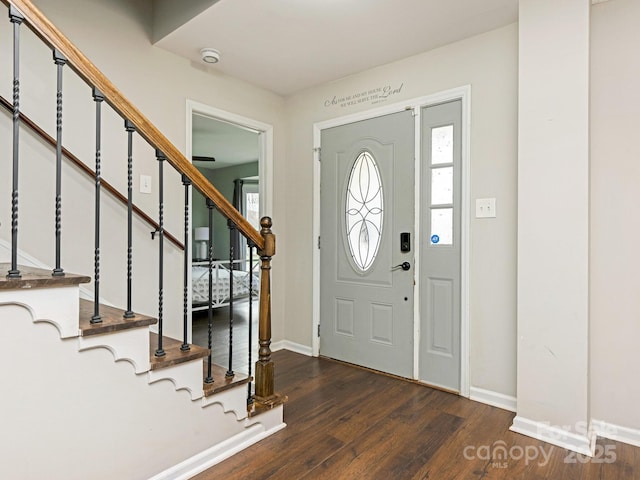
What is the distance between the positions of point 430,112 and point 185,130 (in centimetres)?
186

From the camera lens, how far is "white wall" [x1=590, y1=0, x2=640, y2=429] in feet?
6.76

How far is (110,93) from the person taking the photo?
147 centimetres

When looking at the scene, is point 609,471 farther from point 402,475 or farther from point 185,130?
point 185,130

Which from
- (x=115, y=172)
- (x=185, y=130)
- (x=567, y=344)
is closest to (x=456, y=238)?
(x=567, y=344)

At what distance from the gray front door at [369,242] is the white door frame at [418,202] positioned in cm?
4

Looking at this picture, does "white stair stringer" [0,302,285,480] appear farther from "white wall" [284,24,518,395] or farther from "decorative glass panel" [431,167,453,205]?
"decorative glass panel" [431,167,453,205]

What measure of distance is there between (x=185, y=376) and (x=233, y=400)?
13.3 inches

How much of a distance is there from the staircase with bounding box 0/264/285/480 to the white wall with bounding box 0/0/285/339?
655 millimetres

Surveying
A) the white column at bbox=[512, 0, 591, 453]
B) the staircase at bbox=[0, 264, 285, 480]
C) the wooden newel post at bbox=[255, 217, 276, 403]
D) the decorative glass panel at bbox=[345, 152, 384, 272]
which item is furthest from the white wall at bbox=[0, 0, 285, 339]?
the white column at bbox=[512, 0, 591, 453]

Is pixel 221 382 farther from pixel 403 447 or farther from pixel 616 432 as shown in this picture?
pixel 616 432

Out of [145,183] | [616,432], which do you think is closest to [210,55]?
[145,183]

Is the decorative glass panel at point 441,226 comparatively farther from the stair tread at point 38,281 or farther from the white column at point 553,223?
the stair tread at point 38,281

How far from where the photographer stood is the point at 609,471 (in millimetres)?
1803

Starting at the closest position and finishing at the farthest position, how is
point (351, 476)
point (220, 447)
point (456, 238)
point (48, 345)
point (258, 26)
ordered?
1. point (48, 345)
2. point (351, 476)
3. point (220, 447)
4. point (258, 26)
5. point (456, 238)
